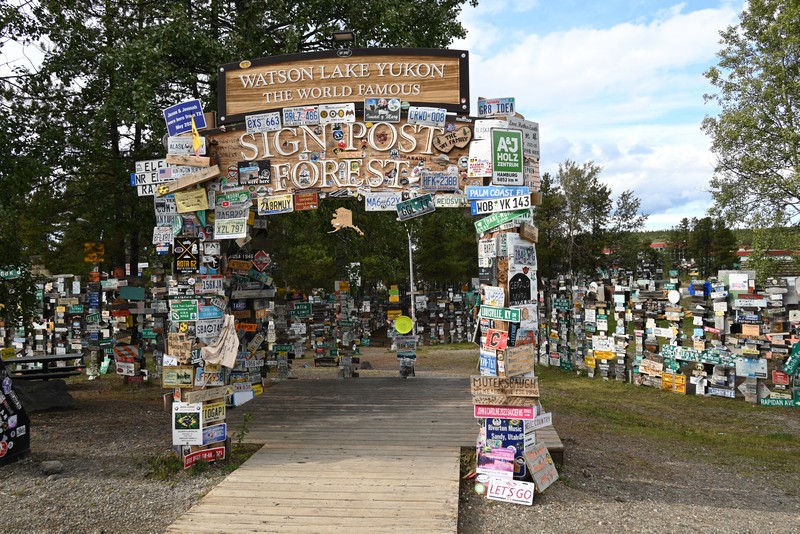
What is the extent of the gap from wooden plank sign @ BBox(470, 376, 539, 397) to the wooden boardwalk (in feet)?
3.22

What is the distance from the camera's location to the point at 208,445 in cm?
696

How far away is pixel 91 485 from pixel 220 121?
451 centimetres

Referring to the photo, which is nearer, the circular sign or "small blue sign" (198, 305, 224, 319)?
"small blue sign" (198, 305, 224, 319)

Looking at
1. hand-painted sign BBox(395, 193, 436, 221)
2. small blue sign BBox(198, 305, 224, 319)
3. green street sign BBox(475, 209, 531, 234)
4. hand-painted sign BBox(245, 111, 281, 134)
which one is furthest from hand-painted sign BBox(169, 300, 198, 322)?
green street sign BBox(475, 209, 531, 234)

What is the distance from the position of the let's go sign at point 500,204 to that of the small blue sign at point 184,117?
139 inches

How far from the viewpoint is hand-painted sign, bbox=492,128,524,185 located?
6.24 meters

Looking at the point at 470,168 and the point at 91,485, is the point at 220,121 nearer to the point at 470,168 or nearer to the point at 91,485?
the point at 470,168

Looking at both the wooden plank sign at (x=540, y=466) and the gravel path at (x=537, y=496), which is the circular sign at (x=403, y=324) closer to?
the gravel path at (x=537, y=496)

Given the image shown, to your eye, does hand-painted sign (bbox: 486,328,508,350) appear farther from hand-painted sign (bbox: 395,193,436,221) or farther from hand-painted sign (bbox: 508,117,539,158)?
hand-painted sign (bbox: 508,117,539,158)

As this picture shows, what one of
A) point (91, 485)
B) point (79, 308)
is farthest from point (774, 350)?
point (79, 308)

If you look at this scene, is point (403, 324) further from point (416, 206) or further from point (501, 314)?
point (501, 314)

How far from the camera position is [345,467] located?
256 inches

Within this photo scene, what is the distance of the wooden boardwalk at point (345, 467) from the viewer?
16.8 ft

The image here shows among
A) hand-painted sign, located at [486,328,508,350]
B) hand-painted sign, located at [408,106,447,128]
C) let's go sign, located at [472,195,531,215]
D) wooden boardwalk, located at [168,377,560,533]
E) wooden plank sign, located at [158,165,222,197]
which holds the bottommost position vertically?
wooden boardwalk, located at [168,377,560,533]
